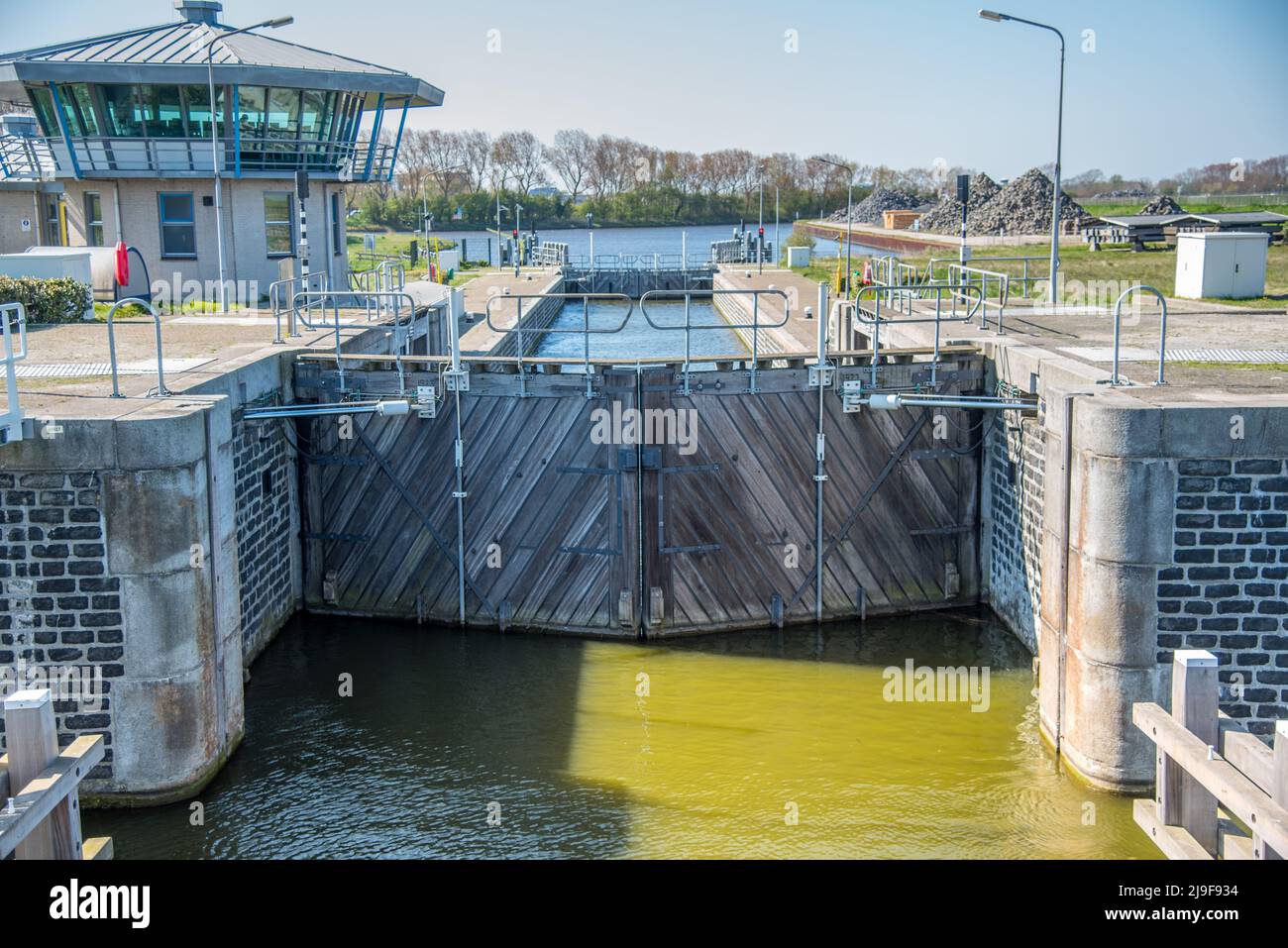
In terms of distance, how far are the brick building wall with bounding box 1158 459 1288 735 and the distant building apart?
16402 millimetres

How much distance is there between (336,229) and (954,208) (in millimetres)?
53032

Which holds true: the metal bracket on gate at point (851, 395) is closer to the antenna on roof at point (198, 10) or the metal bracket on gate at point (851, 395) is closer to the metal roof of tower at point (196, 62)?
the metal roof of tower at point (196, 62)

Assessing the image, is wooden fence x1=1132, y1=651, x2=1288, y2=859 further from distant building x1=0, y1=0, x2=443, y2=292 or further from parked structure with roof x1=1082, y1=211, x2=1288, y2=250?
parked structure with roof x1=1082, y1=211, x2=1288, y2=250

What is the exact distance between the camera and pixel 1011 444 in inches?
534

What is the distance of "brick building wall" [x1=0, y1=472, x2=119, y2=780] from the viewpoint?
1002 cm

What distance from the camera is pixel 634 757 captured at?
11.1 meters

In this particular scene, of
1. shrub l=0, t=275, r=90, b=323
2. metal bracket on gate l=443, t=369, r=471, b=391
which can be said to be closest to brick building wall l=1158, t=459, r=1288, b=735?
metal bracket on gate l=443, t=369, r=471, b=391

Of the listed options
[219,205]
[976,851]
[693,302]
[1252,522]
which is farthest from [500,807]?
[693,302]

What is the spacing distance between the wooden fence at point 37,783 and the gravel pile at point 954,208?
65.2m

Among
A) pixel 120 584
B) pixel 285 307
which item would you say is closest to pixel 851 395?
pixel 120 584

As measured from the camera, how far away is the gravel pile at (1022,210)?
195 feet

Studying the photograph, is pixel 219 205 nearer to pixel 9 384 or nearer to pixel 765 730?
pixel 9 384

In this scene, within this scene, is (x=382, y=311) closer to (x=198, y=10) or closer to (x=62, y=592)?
(x=198, y=10)
